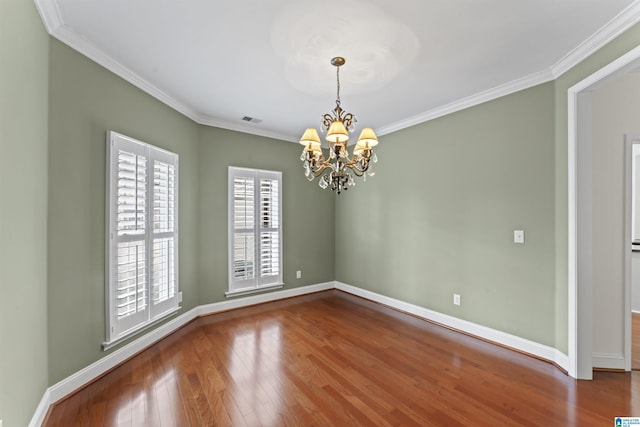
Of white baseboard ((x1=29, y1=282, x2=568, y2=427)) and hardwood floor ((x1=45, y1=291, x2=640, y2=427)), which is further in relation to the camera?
white baseboard ((x1=29, y1=282, x2=568, y2=427))

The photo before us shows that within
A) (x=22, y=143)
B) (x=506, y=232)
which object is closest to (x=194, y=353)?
(x=22, y=143)

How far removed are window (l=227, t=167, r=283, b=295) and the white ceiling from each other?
1.33m

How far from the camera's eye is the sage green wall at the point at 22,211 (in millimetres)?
1399

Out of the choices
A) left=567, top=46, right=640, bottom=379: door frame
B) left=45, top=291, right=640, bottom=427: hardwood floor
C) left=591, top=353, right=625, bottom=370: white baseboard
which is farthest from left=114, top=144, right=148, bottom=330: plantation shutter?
left=591, top=353, right=625, bottom=370: white baseboard

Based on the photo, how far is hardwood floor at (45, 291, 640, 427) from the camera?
1896 millimetres

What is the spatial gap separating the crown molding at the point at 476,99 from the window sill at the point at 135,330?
12.6 feet

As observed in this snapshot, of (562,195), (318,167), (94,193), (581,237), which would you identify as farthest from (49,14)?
(581,237)

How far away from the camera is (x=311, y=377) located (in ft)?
7.75

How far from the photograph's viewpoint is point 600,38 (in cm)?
205

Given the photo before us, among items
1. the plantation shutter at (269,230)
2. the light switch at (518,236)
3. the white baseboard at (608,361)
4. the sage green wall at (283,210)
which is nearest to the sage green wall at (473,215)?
the light switch at (518,236)

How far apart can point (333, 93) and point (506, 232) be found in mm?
2427

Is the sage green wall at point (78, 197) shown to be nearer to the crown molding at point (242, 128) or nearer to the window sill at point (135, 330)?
the window sill at point (135, 330)

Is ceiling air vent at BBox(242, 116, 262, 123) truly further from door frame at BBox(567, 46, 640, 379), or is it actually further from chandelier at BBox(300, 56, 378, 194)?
door frame at BBox(567, 46, 640, 379)

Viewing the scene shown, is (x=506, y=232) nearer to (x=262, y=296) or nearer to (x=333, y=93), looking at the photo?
(x=333, y=93)
